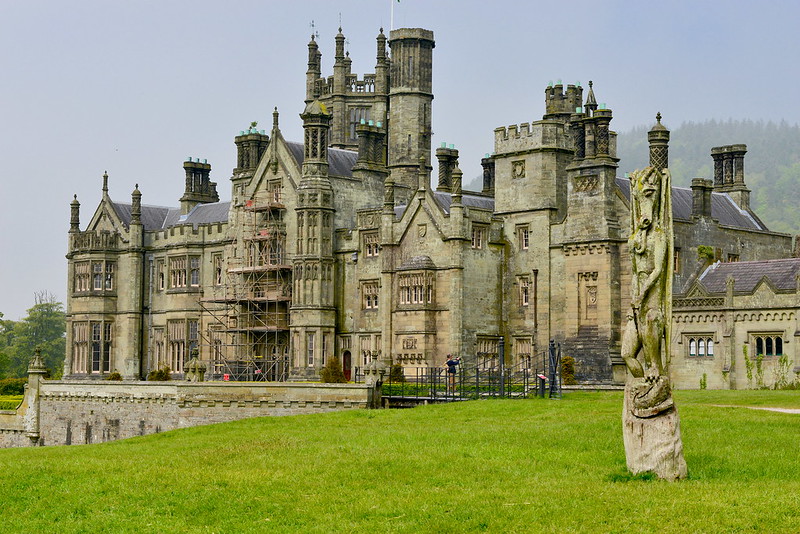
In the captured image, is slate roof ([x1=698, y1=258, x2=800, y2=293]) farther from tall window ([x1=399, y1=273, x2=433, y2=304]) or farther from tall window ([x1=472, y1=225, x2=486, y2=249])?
tall window ([x1=399, y1=273, x2=433, y2=304])

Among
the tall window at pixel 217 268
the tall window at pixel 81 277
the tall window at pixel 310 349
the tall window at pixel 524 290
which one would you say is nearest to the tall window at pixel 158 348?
the tall window at pixel 81 277

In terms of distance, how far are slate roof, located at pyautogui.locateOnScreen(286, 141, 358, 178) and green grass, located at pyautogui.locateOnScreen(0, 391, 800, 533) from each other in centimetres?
3651

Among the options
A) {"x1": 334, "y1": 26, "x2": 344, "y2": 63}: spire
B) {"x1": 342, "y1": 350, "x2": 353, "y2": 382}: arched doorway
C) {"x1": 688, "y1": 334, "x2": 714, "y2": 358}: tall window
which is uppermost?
{"x1": 334, "y1": 26, "x2": 344, "y2": 63}: spire

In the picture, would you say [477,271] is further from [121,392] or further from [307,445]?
[307,445]

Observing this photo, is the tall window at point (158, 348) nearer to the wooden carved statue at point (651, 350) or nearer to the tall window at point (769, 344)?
the tall window at point (769, 344)

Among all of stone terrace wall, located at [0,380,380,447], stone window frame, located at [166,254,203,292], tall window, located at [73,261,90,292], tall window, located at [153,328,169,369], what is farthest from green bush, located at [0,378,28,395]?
stone terrace wall, located at [0,380,380,447]

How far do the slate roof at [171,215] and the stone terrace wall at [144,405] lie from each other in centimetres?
1733

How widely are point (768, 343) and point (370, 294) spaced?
20.7 metres

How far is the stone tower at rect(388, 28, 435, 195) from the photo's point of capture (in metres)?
70.6

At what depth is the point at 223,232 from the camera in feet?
241

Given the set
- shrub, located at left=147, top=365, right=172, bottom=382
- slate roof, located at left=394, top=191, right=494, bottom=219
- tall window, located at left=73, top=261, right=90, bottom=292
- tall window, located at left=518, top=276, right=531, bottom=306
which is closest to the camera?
tall window, located at left=518, top=276, right=531, bottom=306

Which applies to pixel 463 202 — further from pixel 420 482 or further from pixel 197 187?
pixel 420 482

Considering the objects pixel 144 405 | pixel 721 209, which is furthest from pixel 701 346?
pixel 144 405

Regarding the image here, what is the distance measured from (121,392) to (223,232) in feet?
55.7
